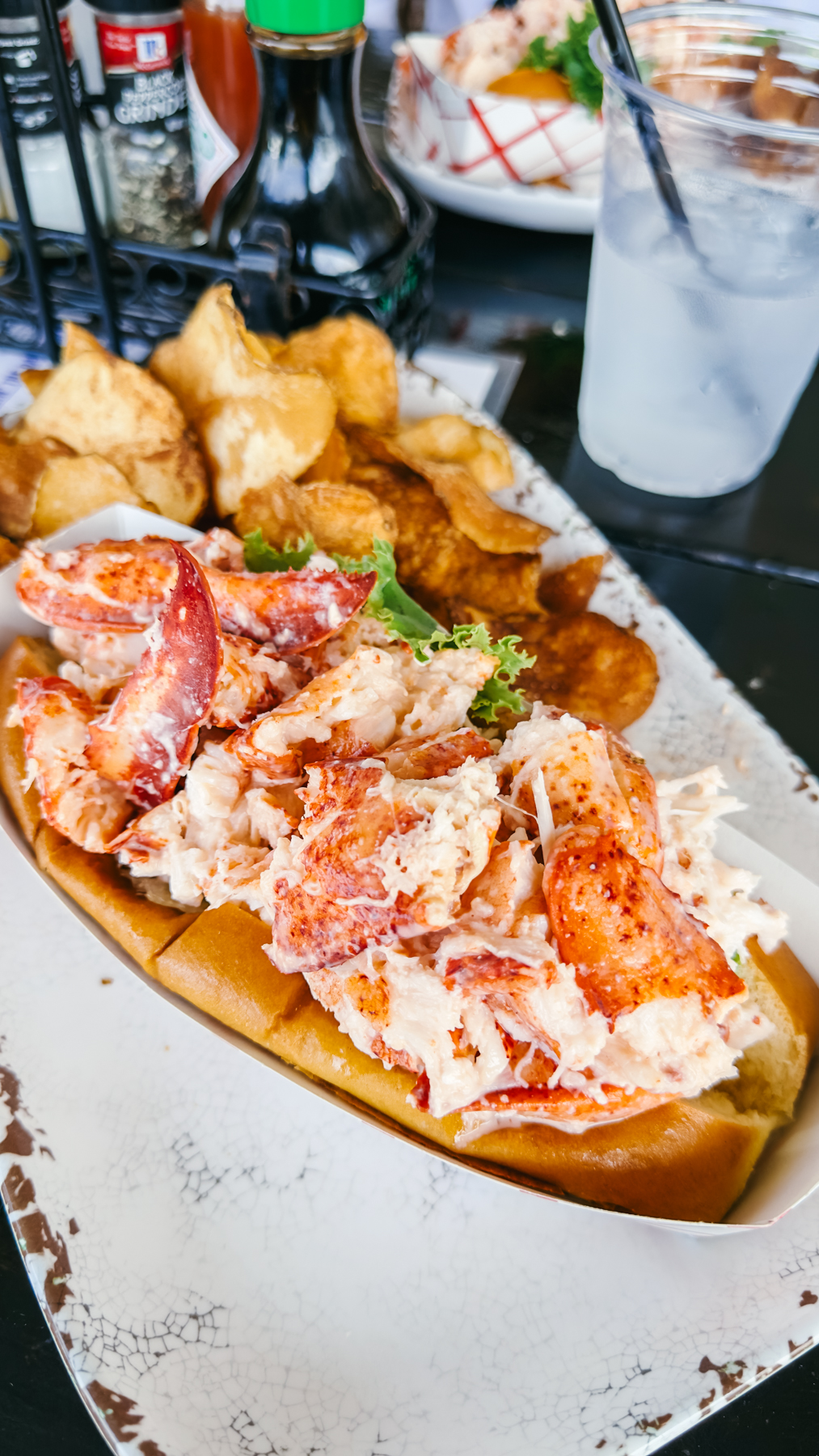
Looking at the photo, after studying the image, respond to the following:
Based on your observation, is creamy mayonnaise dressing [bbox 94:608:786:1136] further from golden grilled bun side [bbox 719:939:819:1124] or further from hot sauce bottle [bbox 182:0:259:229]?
hot sauce bottle [bbox 182:0:259:229]

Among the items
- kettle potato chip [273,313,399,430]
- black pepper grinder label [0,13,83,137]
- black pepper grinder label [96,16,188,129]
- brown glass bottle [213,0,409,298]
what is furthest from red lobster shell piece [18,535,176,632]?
black pepper grinder label [96,16,188,129]

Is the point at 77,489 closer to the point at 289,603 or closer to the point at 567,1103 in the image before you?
the point at 289,603

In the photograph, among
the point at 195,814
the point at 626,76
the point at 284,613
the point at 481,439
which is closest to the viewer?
the point at 195,814

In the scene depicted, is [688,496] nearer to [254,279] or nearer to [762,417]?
[762,417]

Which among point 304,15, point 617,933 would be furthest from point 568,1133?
point 304,15

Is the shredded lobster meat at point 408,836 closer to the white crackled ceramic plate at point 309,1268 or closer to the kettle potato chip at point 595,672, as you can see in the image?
the white crackled ceramic plate at point 309,1268

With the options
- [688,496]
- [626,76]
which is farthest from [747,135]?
[688,496]

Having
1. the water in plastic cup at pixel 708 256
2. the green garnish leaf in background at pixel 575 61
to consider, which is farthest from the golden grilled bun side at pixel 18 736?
the green garnish leaf in background at pixel 575 61
